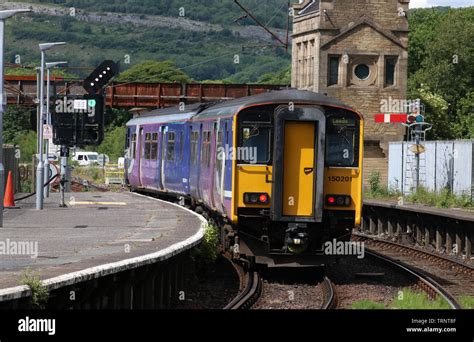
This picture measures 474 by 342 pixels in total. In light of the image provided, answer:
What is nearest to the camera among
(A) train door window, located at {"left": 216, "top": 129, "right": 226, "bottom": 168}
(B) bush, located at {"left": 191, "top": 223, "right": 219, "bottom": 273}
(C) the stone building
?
(B) bush, located at {"left": 191, "top": 223, "right": 219, "bottom": 273}

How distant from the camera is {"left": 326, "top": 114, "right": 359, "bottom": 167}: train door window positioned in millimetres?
21641

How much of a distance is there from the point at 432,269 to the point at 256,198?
209 inches

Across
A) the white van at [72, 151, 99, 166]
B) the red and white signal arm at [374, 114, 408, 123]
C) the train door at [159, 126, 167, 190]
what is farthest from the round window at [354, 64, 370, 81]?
the white van at [72, 151, 99, 166]

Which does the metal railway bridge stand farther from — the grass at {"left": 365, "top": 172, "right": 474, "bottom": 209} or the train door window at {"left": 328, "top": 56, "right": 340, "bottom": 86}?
the grass at {"left": 365, "top": 172, "right": 474, "bottom": 209}

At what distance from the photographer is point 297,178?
21.5 metres

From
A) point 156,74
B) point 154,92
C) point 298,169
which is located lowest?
point 298,169

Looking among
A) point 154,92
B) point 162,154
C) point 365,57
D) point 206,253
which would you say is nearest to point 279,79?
point 154,92

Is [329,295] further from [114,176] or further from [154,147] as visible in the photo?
[114,176]

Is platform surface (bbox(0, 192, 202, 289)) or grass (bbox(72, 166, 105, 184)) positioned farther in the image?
grass (bbox(72, 166, 105, 184))

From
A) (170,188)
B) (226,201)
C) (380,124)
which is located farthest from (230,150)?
(380,124)

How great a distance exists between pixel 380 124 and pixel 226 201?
33.3 meters

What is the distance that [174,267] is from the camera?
61.6 feet

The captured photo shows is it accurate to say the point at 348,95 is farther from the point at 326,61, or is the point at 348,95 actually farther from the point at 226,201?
the point at 226,201

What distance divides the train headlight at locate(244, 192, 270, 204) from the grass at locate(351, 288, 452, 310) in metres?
3.03
